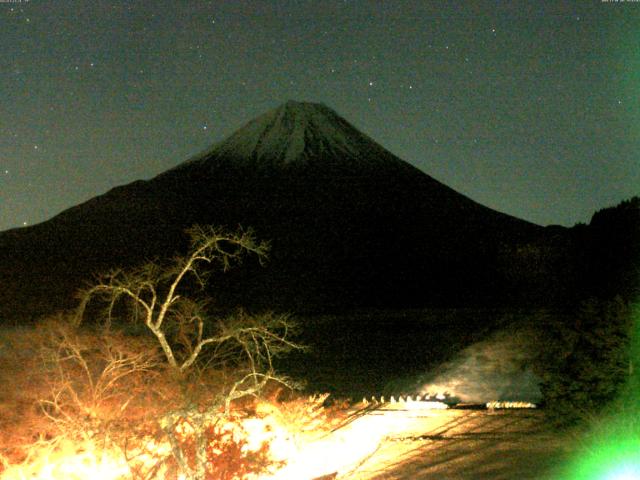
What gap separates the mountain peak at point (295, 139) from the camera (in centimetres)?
6141

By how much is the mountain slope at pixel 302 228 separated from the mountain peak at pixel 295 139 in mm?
185

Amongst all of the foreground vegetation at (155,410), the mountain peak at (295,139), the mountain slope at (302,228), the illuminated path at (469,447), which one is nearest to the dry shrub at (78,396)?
the foreground vegetation at (155,410)

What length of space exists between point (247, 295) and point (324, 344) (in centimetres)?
1559

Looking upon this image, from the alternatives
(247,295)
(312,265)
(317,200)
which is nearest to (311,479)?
(247,295)

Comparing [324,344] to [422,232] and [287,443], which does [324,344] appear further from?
[422,232]

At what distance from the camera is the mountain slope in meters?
35.9

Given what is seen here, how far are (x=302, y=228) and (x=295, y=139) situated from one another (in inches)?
737

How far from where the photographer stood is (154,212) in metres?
50.7

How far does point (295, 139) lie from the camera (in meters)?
63.5

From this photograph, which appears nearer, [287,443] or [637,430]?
[637,430]

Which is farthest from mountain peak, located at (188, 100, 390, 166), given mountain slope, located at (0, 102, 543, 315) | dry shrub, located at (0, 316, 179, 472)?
dry shrub, located at (0, 316, 179, 472)

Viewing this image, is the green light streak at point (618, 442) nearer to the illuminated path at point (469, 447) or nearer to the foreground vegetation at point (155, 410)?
the illuminated path at point (469, 447)

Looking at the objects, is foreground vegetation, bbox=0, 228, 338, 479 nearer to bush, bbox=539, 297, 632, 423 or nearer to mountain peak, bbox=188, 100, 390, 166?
bush, bbox=539, 297, 632, 423

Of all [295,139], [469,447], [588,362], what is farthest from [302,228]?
[469,447]
